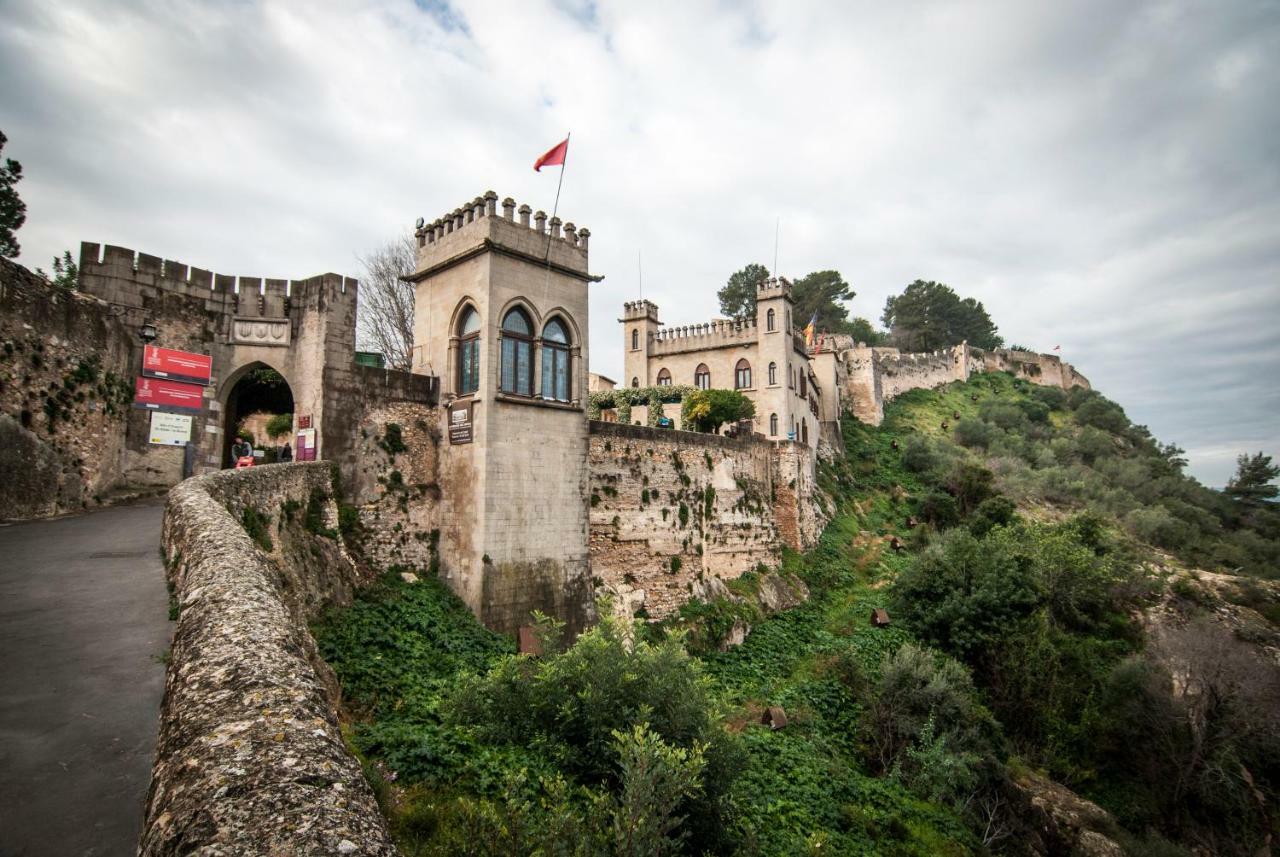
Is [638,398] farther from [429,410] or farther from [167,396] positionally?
[167,396]

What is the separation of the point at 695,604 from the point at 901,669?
6.38m

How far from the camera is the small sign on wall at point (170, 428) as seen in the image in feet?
45.1

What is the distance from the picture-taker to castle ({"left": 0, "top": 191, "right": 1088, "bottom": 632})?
12.1 meters

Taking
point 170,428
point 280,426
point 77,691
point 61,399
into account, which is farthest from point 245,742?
point 280,426

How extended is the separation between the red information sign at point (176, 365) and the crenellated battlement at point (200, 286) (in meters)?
1.13

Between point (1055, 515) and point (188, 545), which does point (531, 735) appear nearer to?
point (188, 545)

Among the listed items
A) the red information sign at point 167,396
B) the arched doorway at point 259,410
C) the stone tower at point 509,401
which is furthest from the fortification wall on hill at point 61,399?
the stone tower at point 509,401

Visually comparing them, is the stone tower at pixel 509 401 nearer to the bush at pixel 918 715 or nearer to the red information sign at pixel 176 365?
the red information sign at pixel 176 365

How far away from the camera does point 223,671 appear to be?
3.71m

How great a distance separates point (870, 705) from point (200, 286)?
19.8m

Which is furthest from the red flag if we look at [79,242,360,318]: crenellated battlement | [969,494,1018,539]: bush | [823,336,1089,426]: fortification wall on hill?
[823,336,1089,426]: fortification wall on hill

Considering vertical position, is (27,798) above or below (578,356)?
below

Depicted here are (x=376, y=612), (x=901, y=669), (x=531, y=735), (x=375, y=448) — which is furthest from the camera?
(x=901, y=669)

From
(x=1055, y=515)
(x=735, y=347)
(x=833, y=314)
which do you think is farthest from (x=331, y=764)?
(x=833, y=314)
